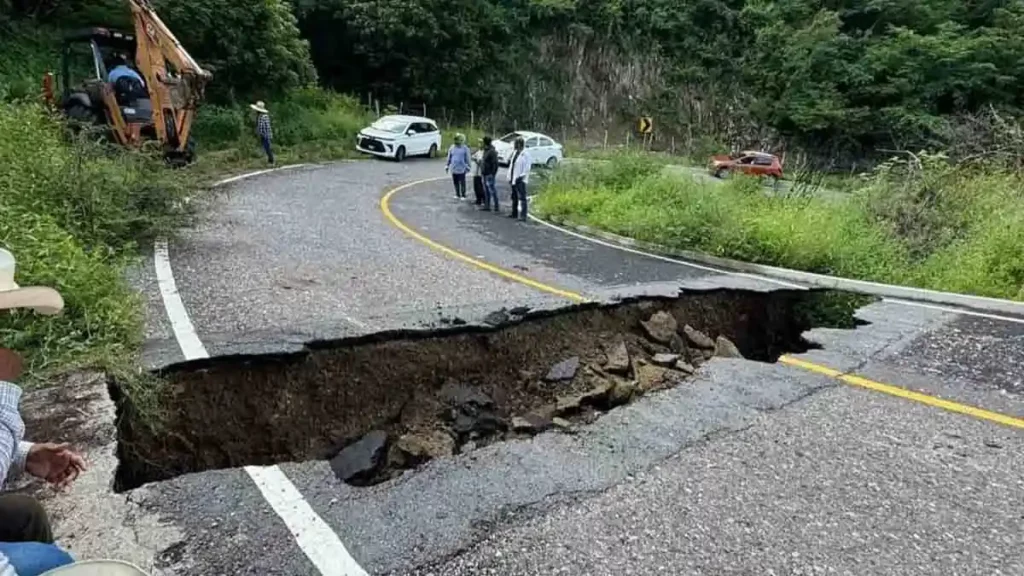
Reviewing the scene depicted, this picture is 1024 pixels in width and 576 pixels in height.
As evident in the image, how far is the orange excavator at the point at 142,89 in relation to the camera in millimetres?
12258

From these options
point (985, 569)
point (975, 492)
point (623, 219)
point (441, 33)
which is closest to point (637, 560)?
point (985, 569)

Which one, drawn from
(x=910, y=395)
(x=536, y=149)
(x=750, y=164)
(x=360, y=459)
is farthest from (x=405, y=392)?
(x=750, y=164)

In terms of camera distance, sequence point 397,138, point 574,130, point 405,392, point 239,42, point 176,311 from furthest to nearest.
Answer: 1. point 574,130
2. point 397,138
3. point 239,42
4. point 176,311
5. point 405,392

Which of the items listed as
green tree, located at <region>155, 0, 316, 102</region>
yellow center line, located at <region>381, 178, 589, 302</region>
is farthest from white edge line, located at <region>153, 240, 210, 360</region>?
green tree, located at <region>155, 0, 316, 102</region>

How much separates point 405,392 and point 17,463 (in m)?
3.09

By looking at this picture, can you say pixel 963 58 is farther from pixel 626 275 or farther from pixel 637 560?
pixel 637 560

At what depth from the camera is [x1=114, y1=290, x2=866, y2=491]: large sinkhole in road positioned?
13.8 feet

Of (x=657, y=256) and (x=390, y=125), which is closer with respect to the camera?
(x=657, y=256)

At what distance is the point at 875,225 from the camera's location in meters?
10.9

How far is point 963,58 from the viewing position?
3108 cm

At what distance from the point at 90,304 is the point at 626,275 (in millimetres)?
6020

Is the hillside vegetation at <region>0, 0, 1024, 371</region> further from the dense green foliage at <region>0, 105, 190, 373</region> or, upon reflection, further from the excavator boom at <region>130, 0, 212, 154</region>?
the excavator boom at <region>130, 0, 212, 154</region>

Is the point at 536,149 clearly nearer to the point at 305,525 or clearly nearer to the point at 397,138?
the point at 397,138

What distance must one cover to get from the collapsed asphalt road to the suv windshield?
20.2 meters
